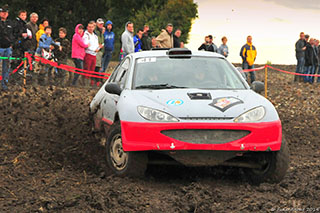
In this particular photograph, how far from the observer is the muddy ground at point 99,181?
647cm

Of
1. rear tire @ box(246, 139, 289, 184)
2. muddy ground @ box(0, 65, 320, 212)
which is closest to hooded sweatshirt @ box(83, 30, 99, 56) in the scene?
muddy ground @ box(0, 65, 320, 212)

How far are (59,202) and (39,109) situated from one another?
8.68 metres

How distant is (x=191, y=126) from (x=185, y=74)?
153 centimetres

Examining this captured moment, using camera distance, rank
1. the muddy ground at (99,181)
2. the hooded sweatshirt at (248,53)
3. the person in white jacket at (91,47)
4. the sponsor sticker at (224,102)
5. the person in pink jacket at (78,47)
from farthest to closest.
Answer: the hooded sweatshirt at (248,53), the person in white jacket at (91,47), the person in pink jacket at (78,47), the sponsor sticker at (224,102), the muddy ground at (99,181)

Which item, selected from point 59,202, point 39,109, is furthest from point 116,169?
point 39,109

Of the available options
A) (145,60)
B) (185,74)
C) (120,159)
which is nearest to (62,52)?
(145,60)

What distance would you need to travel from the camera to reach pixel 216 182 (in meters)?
7.96

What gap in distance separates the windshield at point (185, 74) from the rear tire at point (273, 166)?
1.21m

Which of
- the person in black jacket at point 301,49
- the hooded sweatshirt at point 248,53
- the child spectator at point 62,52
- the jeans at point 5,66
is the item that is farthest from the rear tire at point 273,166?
the person in black jacket at point 301,49

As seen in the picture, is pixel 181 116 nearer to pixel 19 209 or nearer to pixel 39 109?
pixel 19 209

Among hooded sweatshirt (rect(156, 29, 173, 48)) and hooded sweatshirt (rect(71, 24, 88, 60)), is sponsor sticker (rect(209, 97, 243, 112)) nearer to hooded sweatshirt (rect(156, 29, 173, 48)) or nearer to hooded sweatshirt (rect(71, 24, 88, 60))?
hooded sweatshirt (rect(71, 24, 88, 60))

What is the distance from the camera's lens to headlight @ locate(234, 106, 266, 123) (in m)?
7.36

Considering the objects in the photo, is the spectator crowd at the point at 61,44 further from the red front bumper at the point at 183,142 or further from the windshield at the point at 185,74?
the red front bumper at the point at 183,142

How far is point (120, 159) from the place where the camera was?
307 inches
